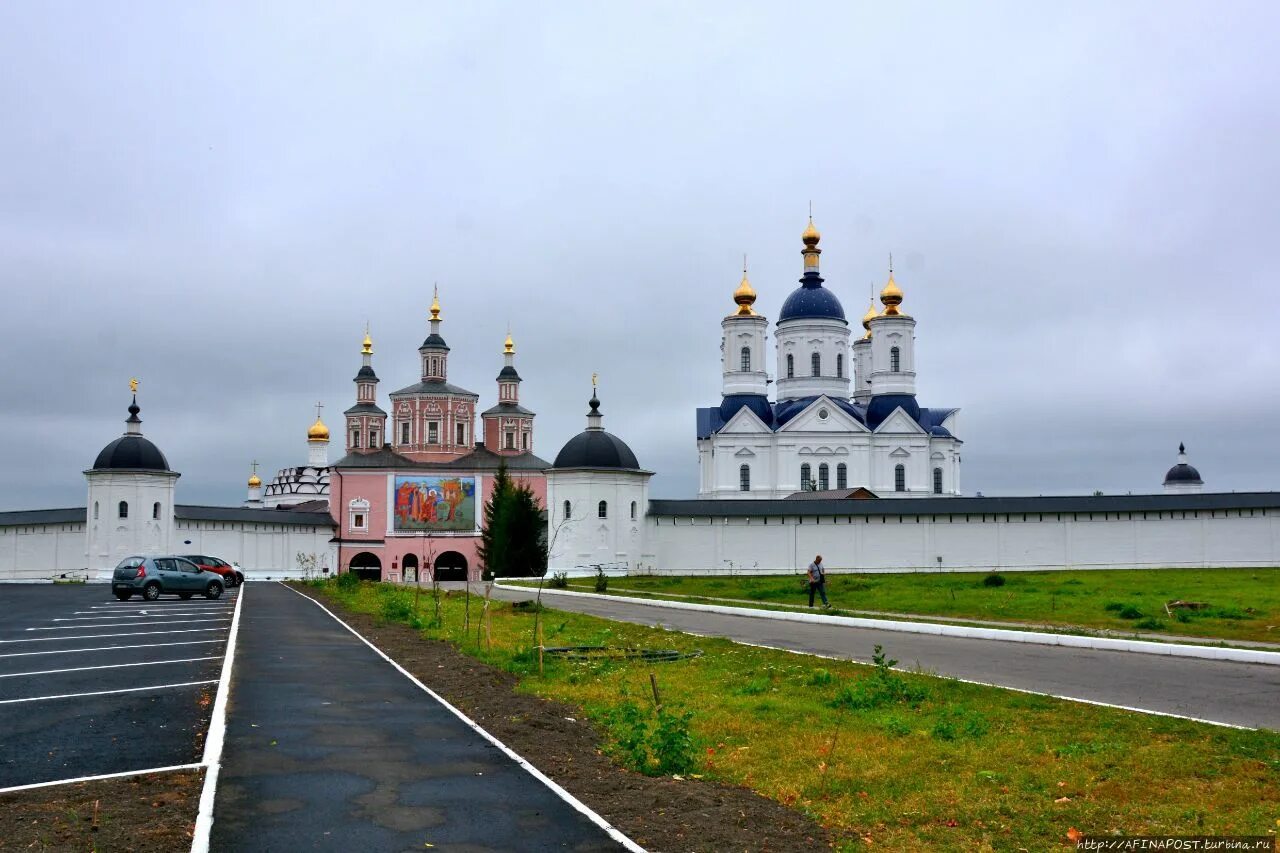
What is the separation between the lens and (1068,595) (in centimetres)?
3084

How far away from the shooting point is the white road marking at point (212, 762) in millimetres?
6492

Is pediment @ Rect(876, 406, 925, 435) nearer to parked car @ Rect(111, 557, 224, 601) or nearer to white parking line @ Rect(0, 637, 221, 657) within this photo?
parked car @ Rect(111, 557, 224, 601)

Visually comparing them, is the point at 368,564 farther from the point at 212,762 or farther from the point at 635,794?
the point at 635,794

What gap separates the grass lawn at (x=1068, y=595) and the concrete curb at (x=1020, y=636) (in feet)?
7.04

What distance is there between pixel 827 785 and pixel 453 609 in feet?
69.3

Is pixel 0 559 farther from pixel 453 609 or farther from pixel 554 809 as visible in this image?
pixel 554 809

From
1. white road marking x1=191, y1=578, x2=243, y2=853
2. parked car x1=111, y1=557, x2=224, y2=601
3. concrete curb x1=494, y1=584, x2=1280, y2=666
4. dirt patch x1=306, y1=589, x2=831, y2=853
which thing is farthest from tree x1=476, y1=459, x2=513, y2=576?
dirt patch x1=306, y1=589, x2=831, y2=853

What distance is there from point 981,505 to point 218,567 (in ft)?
101

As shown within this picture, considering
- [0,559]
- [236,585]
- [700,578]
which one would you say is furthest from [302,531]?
[700,578]

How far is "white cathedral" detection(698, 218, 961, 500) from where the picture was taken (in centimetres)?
6725

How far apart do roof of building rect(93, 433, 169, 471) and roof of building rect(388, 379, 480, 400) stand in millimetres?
21695

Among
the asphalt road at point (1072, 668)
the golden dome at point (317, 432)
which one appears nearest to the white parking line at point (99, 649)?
the asphalt road at point (1072, 668)

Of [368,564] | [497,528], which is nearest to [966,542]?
[497,528]

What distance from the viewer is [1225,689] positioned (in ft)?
41.3
